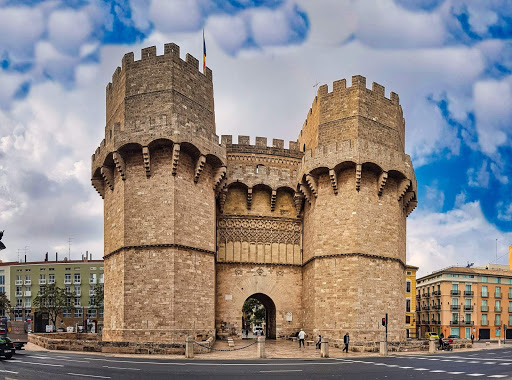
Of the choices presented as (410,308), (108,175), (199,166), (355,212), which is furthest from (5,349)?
(410,308)

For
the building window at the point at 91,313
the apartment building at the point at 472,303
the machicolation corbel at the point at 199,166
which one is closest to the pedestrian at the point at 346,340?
the machicolation corbel at the point at 199,166

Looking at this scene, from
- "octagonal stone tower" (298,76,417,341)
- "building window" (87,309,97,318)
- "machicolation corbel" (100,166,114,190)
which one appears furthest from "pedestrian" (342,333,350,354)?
"building window" (87,309,97,318)

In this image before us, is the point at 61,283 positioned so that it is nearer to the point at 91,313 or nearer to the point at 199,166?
the point at 91,313

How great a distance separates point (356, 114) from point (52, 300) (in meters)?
52.8

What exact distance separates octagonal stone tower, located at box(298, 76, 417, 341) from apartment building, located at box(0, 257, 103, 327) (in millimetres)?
49332

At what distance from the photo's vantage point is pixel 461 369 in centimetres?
1952

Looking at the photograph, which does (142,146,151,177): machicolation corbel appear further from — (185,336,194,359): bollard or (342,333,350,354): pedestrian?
(342,333,350,354): pedestrian

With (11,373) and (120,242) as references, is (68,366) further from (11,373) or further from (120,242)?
(120,242)

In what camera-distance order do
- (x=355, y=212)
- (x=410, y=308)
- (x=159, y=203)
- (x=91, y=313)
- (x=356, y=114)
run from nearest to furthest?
1. (x=159, y=203)
2. (x=355, y=212)
3. (x=356, y=114)
4. (x=410, y=308)
5. (x=91, y=313)

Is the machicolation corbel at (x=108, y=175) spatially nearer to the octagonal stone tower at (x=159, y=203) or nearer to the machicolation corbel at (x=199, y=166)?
the octagonal stone tower at (x=159, y=203)

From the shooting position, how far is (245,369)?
18.7m

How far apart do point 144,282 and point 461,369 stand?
1566cm

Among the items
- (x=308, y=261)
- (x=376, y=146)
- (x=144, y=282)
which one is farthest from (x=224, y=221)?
(x=376, y=146)

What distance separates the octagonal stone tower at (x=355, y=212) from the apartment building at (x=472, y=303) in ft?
124
